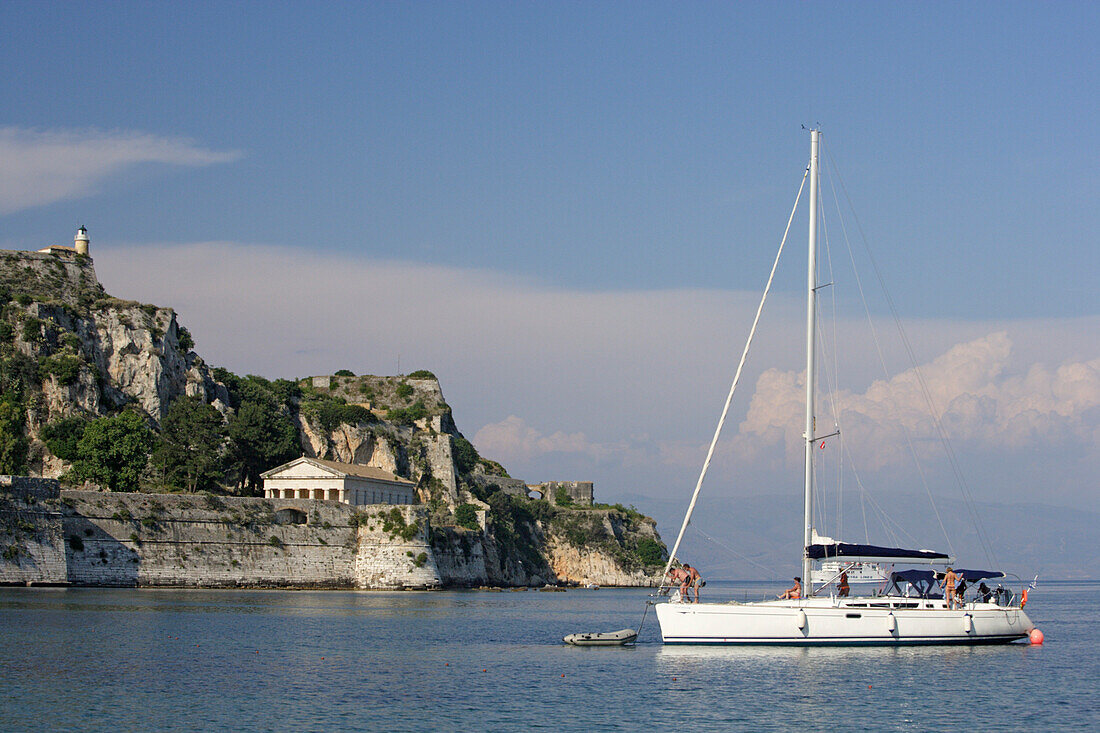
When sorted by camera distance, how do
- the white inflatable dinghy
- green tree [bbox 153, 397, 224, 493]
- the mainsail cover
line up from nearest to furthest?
the mainsail cover < the white inflatable dinghy < green tree [bbox 153, 397, 224, 493]

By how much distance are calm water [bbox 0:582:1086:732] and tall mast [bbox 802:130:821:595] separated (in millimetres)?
2964

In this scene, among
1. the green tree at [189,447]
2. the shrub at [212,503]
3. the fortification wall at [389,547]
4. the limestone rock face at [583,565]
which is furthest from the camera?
the limestone rock face at [583,565]

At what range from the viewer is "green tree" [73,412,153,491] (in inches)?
2783

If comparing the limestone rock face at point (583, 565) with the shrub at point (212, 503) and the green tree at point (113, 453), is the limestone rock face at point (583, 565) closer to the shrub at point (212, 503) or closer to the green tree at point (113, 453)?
the green tree at point (113, 453)

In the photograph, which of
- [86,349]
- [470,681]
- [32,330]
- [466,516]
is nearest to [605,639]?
[470,681]

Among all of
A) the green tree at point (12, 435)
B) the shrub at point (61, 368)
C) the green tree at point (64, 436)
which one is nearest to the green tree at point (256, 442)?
the shrub at point (61, 368)

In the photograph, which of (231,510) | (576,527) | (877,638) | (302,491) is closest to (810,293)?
(877,638)

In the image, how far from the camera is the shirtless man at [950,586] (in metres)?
36.6

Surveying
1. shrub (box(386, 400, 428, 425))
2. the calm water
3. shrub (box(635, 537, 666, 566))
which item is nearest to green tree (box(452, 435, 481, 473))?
shrub (box(386, 400, 428, 425))

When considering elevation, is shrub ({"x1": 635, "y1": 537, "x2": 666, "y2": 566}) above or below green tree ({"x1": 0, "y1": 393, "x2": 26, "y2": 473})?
below

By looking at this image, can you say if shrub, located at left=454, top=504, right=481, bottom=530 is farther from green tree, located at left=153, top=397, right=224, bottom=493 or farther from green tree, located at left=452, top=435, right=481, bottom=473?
green tree, located at left=153, top=397, right=224, bottom=493

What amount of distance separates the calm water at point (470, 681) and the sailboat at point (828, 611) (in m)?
0.57

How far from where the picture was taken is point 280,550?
7131cm

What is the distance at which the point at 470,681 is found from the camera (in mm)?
31203
